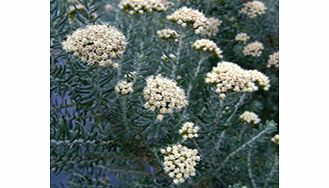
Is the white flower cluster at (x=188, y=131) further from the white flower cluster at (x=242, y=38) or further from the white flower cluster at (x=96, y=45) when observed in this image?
the white flower cluster at (x=242, y=38)

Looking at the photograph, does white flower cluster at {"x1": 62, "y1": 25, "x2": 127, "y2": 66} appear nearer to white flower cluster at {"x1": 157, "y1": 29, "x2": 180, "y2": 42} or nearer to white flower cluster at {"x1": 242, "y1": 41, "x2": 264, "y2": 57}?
white flower cluster at {"x1": 157, "y1": 29, "x2": 180, "y2": 42}

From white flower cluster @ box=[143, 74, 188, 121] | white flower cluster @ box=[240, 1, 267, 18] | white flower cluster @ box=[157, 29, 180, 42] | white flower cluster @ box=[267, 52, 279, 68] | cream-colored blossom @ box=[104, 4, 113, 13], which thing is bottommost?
white flower cluster @ box=[143, 74, 188, 121]

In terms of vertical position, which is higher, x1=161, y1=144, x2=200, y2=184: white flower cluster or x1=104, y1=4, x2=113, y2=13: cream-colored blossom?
x1=104, y1=4, x2=113, y2=13: cream-colored blossom

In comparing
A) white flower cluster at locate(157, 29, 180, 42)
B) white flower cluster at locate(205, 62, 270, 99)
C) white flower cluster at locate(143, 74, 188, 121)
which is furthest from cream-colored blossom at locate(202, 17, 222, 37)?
white flower cluster at locate(143, 74, 188, 121)

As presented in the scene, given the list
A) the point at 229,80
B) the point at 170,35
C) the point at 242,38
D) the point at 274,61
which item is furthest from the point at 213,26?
the point at 229,80

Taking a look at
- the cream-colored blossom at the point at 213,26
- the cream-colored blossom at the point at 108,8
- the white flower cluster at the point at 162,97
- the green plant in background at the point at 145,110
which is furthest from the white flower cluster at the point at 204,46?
the cream-colored blossom at the point at 108,8

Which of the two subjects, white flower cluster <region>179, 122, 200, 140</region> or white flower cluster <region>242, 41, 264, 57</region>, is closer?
white flower cluster <region>179, 122, 200, 140</region>

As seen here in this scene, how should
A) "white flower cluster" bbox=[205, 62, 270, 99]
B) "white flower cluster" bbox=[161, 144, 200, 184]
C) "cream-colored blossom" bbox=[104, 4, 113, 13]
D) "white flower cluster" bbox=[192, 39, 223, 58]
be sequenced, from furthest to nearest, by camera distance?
"cream-colored blossom" bbox=[104, 4, 113, 13] < "white flower cluster" bbox=[192, 39, 223, 58] < "white flower cluster" bbox=[205, 62, 270, 99] < "white flower cluster" bbox=[161, 144, 200, 184]

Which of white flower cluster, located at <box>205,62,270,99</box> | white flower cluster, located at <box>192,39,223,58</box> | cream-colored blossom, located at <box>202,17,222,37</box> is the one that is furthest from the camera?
cream-colored blossom, located at <box>202,17,222,37</box>
